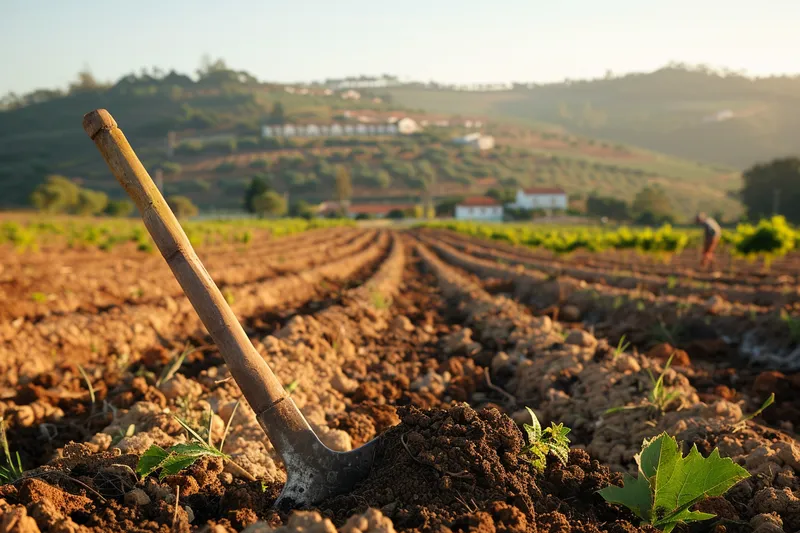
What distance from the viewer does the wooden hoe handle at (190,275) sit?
2.30m

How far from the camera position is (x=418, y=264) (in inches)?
801

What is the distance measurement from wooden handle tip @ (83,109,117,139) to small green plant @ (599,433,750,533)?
7.09 ft

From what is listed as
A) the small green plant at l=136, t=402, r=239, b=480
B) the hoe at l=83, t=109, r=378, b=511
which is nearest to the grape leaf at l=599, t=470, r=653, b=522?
the hoe at l=83, t=109, r=378, b=511

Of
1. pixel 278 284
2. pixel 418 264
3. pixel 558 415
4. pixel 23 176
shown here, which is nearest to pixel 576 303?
pixel 278 284

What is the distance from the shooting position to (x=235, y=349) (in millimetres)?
2342

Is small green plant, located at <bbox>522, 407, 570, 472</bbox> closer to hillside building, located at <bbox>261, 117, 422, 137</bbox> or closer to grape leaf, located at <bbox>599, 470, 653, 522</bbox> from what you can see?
grape leaf, located at <bbox>599, 470, 653, 522</bbox>

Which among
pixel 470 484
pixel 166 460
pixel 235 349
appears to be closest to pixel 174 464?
pixel 166 460

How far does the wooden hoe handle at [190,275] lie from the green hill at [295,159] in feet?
300

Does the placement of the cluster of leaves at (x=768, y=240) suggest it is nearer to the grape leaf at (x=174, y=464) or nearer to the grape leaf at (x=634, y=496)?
the grape leaf at (x=634, y=496)

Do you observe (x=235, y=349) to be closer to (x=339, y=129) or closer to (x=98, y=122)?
(x=98, y=122)

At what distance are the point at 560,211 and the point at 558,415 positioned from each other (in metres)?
82.0

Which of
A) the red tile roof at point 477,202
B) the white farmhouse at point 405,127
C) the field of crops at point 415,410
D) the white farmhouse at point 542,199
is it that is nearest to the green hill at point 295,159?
the white farmhouse at point 405,127

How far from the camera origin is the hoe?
230 cm

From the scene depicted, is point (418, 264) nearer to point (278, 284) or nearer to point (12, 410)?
point (278, 284)
